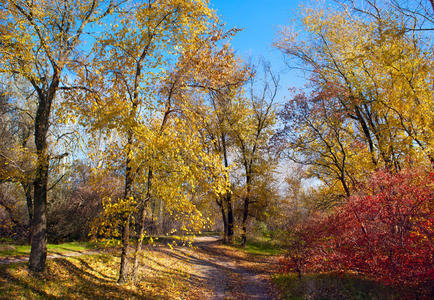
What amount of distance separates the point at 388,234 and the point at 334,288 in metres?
3.00

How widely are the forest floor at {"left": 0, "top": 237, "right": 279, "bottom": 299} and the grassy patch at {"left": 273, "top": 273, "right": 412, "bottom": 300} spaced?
0.78m

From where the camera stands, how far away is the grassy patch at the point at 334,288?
21.9 feet

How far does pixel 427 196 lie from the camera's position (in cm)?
589

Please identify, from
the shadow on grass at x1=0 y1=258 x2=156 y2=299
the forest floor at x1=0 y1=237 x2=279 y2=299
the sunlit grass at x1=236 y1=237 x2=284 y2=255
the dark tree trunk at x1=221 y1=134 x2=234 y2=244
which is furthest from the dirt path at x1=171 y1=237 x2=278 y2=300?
the shadow on grass at x1=0 y1=258 x2=156 y2=299

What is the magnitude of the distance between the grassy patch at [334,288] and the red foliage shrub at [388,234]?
359 mm

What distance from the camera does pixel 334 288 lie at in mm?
8109

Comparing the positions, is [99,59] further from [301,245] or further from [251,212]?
[251,212]

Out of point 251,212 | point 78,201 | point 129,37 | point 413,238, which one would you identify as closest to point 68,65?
point 129,37

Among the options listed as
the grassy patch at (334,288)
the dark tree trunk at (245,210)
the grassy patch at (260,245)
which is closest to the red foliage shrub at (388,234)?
the grassy patch at (334,288)

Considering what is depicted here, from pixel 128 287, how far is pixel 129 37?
306 inches

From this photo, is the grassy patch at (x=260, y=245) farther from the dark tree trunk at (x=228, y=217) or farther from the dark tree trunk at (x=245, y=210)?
the dark tree trunk at (x=228, y=217)

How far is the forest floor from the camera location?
21.3 feet

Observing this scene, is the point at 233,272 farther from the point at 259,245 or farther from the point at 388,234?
the point at 259,245

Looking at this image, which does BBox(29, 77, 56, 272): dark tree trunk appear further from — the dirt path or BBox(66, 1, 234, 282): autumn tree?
the dirt path
